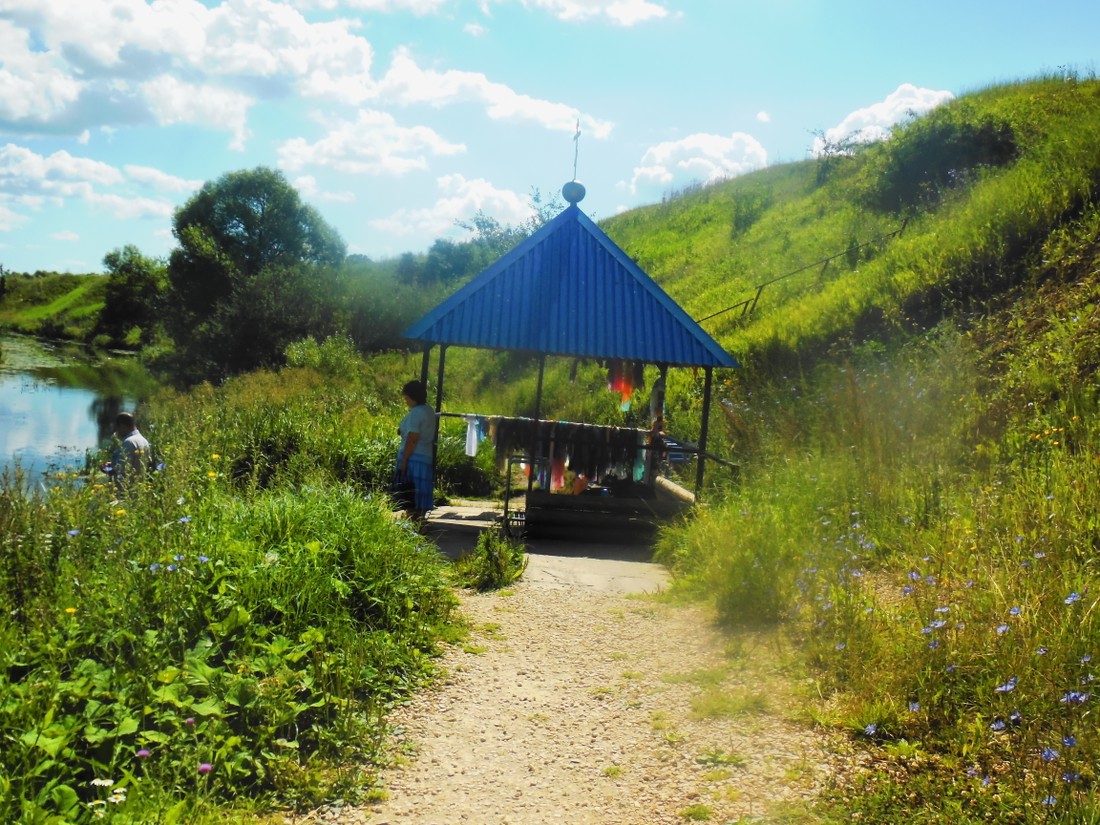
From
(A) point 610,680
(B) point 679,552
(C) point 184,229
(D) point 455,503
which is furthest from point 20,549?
(C) point 184,229

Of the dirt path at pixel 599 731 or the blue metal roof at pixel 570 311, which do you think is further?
the blue metal roof at pixel 570 311

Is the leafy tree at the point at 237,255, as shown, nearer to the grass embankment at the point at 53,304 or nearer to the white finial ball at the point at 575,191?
the white finial ball at the point at 575,191

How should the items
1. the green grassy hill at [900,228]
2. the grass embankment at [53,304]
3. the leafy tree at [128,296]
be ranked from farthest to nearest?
the grass embankment at [53,304], the leafy tree at [128,296], the green grassy hill at [900,228]

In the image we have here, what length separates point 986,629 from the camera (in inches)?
180

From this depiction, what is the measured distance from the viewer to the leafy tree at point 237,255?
118 ft

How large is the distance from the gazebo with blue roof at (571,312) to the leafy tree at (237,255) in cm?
2586

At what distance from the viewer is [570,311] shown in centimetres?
1045

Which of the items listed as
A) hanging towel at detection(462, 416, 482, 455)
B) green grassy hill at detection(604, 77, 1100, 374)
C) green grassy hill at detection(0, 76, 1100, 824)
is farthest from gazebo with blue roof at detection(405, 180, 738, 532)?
green grassy hill at detection(604, 77, 1100, 374)

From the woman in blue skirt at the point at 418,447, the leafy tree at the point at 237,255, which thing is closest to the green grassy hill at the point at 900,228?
the woman in blue skirt at the point at 418,447

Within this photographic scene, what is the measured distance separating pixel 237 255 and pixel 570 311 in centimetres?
4487

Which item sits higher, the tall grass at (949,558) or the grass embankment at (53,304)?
the grass embankment at (53,304)

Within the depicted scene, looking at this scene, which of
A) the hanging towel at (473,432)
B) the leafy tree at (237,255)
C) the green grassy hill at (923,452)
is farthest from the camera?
the leafy tree at (237,255)

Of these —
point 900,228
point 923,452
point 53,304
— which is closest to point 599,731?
point 923,452

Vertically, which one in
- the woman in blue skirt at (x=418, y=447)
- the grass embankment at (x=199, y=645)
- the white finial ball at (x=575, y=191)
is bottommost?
the grass embankment at (x=199, y=645)
